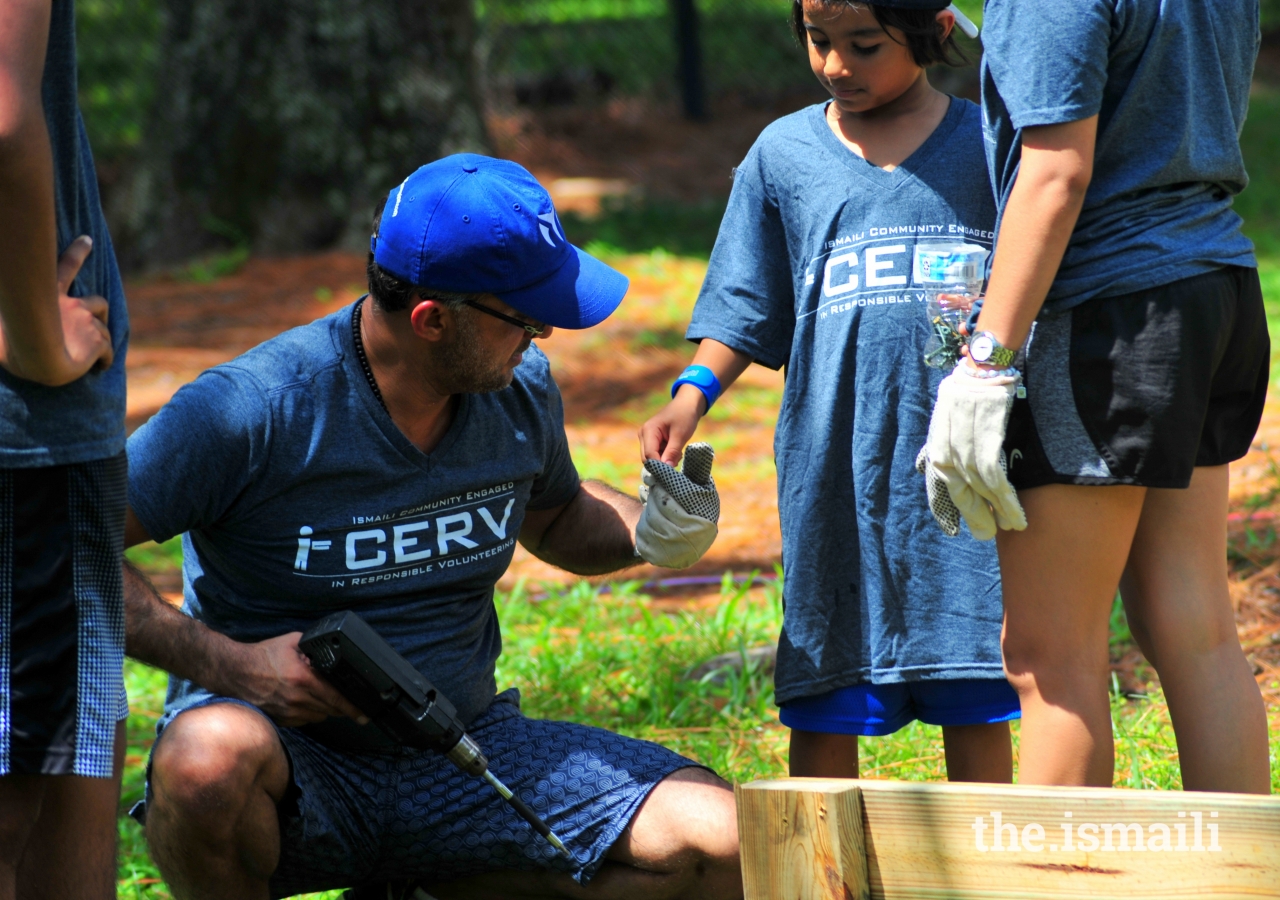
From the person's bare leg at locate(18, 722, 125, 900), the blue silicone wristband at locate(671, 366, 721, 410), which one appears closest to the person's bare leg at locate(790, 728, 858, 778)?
the blue silicone wristband at locate(671, 366, 721, 410)

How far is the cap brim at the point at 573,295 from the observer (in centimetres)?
226

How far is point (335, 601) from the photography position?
2270 millimetres

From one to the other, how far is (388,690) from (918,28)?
1359 mm

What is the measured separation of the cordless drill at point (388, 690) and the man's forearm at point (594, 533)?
538 mm

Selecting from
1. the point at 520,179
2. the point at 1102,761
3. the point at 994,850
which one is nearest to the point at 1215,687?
the point at 1102,761

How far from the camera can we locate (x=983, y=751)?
7.72ft

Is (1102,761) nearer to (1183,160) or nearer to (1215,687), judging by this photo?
(1215,687)

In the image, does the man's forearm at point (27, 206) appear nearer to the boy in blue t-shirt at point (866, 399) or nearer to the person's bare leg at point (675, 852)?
the boy in blue t-shirt at point (866, 399)

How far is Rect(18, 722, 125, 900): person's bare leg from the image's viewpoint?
180cm

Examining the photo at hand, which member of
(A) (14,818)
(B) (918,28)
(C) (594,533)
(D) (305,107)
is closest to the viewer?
(A) (14,818)

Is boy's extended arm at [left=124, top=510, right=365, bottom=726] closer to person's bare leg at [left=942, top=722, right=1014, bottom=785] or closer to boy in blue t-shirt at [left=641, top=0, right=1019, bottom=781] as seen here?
boy in blue t-shirt at [left=641, top=0, right=1019, bottom=781]

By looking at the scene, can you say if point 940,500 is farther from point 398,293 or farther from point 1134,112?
point 398,293

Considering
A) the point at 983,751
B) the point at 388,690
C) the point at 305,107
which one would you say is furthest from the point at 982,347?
the point at 305,107
